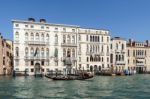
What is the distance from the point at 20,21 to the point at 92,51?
15.5 m

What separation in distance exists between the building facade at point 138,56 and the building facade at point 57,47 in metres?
10.3

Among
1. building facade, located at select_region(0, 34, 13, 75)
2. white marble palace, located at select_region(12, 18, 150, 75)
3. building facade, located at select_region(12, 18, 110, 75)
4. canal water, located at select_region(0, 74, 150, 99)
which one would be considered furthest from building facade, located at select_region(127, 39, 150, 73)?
canal water, located at select_region(0, 74, 150, 99)

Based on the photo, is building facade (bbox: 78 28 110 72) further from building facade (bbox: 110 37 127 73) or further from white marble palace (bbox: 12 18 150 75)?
building facade (bbox: 110 37 127 73)

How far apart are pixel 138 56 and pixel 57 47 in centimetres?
2372

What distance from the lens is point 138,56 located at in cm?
7788

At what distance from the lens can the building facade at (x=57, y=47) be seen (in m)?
58.1

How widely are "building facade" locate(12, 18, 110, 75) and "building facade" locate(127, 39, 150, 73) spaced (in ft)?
33.8

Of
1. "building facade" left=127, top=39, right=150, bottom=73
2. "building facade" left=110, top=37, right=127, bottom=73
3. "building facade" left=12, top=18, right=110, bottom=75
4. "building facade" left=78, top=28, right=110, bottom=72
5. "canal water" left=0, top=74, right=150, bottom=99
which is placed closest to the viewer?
"canal water" left=0, top=74, right=150, bottom=99

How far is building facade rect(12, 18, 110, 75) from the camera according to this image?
58.1m

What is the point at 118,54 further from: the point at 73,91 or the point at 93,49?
the point at 73,91

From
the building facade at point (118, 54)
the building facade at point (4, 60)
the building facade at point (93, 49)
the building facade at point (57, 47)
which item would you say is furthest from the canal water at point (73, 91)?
the building facade at point (118, 54)

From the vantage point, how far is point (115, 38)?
71500mm

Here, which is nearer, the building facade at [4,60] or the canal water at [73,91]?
the canal water at [73,91]

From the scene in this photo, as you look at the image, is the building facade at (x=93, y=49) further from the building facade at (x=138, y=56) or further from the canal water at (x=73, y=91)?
the canal water at (x=73, y=91)
